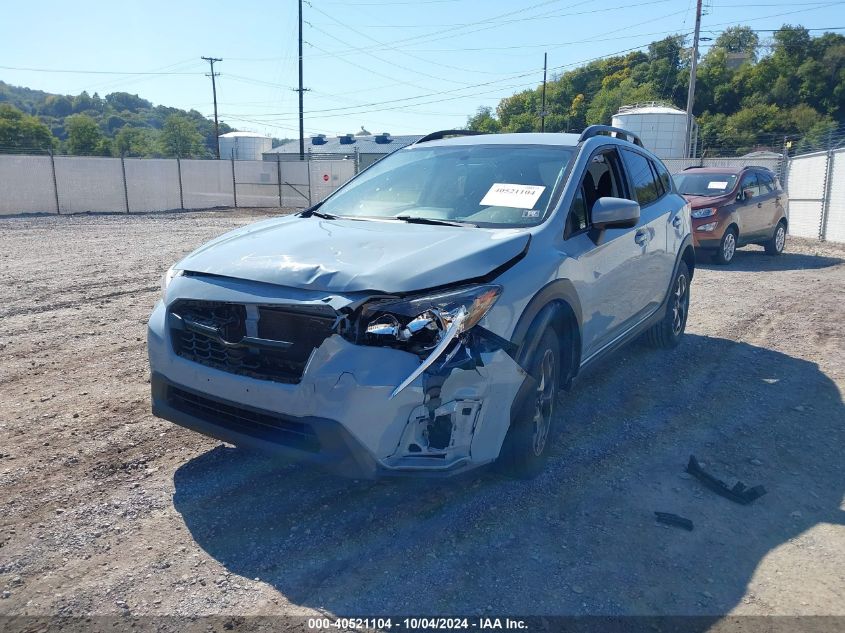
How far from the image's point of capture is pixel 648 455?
13.6ft

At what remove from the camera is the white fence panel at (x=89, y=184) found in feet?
85.4

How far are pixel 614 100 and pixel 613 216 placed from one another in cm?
7356

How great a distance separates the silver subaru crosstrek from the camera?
113 inches

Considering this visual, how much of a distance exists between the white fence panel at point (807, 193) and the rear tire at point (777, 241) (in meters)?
4.18

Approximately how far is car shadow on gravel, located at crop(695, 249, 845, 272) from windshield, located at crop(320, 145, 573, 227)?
8.82 meters

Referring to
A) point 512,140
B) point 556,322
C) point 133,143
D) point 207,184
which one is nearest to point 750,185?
point 512,140

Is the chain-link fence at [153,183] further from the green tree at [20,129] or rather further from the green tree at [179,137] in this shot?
the green tree at [179,137]

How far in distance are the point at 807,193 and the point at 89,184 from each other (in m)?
25.3

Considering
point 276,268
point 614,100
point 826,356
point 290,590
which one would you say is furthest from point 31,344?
point 614,100

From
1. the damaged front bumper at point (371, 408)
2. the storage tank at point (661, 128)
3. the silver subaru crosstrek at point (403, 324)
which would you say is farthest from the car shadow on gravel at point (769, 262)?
the storage tank at point (661, 128)

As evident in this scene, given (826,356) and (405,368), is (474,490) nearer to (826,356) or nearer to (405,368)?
(405,368)

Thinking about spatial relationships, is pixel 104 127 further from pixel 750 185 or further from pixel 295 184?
pixel 750 185

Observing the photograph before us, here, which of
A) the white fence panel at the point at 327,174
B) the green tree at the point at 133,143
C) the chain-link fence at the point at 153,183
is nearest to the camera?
the chain-link fence at the point at 153,183

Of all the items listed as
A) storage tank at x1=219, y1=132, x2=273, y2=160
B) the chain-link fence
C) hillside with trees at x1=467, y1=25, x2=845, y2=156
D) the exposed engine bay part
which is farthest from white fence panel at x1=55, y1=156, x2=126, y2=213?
storage tank at x1=219, y1=132, x2=273, y2=160
